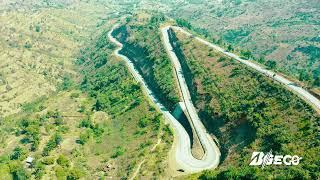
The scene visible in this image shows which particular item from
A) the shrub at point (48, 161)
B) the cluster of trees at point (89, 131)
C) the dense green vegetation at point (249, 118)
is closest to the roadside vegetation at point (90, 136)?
the cluster of trees at point (89, 131)

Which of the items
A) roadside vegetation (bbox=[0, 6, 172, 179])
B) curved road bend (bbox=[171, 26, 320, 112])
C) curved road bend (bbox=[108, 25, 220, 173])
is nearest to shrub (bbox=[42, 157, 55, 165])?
roadside vegetation (bbox=[0, 6, 172, 179])

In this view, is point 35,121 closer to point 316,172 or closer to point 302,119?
point 302,119

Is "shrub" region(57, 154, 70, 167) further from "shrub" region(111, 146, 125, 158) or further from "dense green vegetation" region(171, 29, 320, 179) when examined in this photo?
"dense green vegetation" region(171, 29, 320, 179)

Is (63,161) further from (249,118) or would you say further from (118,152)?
(249,118)

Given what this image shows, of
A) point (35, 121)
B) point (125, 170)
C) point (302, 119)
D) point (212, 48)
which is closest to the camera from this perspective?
point (302, 119)

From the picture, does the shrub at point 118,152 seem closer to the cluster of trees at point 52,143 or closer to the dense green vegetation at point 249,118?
the cluster of trees at point 52,143

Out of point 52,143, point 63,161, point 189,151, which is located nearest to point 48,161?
point 63,161

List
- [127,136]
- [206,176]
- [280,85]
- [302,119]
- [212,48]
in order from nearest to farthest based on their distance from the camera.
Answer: [206,176] < [302,119] < [280,85] < [127,136] < [212,48]

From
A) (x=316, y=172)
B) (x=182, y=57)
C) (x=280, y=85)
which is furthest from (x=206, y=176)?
(x=182, y=57)

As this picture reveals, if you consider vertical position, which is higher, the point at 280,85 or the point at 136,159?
Result: the point at 280,85

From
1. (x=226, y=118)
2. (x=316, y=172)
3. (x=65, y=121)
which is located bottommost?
(x=65, y=121)
